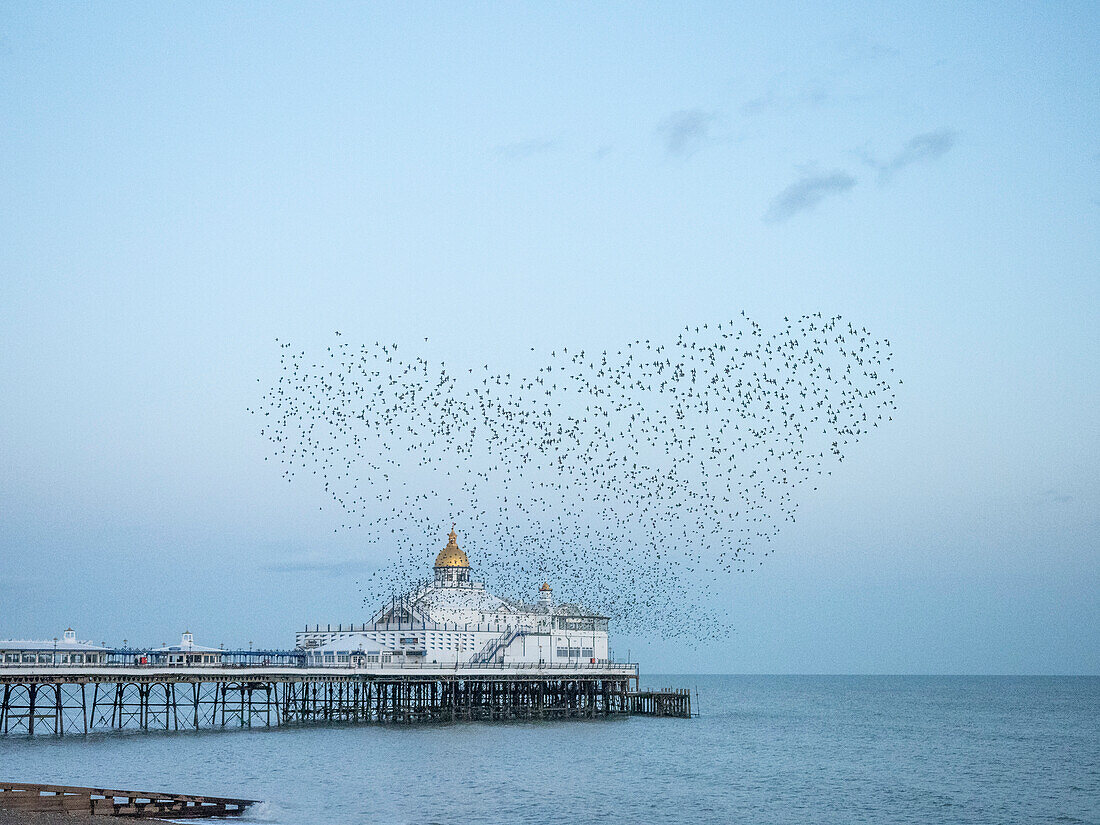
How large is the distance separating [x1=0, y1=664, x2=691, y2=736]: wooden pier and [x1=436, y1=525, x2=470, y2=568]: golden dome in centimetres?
1473

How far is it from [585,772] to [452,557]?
51.4 m

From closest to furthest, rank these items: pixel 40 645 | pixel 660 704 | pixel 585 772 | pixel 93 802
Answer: pixel 93 802
pixel 585 772
pixel 40 645
pixel 660 704

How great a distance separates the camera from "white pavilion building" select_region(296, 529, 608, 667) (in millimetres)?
98312

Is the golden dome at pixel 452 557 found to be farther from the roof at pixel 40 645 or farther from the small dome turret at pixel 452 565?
the roof at pixel 40 645

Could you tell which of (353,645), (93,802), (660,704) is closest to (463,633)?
(353,645)

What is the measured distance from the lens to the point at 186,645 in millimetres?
90688

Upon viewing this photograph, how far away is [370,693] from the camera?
92.8 meters

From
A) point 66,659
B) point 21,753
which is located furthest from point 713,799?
point 66,659

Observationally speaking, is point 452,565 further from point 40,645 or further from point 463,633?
point 40,645

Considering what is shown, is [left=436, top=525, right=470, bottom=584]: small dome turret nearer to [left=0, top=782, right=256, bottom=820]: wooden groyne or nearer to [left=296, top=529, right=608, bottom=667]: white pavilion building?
[left=296, top=529, right=608, bottom=667]: white pavilion building

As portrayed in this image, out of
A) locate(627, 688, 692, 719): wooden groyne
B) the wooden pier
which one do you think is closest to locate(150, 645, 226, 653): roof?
the wooden pier

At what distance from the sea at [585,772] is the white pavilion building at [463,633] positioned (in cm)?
883

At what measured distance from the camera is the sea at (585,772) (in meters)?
52.7

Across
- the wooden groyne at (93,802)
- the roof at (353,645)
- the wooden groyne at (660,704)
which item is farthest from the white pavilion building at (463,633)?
the wooden groyne at (93,802)
